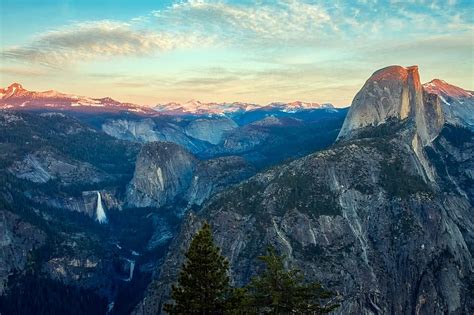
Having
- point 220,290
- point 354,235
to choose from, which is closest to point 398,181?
point 354,235

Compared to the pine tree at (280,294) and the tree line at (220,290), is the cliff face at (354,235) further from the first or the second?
the tree line at (220,290)

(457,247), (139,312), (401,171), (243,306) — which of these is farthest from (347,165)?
(243,306)

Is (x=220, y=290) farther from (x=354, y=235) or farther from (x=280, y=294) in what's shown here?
(x=354, y=235)

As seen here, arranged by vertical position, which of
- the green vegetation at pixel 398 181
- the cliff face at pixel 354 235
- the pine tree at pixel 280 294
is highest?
the pine tree at pixel 280 294

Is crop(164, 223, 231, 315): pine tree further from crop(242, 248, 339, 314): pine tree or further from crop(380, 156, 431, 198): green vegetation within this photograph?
crop(380, 156, 431, 198): green vegetation

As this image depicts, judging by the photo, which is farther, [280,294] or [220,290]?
[220,290]

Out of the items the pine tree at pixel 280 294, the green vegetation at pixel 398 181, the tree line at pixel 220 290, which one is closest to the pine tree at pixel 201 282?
the tree line at pixel 220 290
